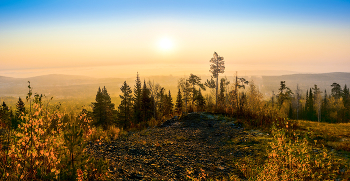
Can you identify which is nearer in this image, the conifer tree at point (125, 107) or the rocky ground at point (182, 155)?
the rocky ground at point (182, 155)

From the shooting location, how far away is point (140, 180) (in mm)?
5871

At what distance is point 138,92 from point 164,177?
107 ft

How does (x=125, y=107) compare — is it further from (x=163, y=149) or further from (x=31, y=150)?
(x=31, y=150)

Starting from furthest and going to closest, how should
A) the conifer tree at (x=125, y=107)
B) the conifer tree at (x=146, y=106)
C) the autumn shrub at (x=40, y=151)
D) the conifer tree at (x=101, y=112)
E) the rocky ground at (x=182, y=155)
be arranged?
the conifer tree at (x=125, y=107) < the conifer tree at (x=146, y=106) < the conifer tree at (x=101, y=112) < the rocky ground at (x=182, y=155) < the autumn shrub at (x=40, y=151)

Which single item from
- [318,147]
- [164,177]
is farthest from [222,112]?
[164,177]

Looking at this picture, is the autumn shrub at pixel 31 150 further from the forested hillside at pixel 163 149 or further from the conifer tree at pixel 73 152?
the conifer tree at pixel 73 152

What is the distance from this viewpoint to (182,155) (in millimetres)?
8859

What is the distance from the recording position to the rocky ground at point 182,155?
21.4 ft

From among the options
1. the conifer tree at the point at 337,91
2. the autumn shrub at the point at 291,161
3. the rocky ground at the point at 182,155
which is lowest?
the conifer tree at the point at 337,91

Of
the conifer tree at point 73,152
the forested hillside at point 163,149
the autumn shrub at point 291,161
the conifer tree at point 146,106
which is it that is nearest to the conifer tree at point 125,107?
the conifer tree at point 146,106

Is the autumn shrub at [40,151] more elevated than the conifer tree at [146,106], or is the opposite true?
the autumn shrub at [40,151]

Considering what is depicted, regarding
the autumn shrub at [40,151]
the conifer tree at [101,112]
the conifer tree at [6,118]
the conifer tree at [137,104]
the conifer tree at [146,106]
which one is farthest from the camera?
the conifer tree at [137,104]

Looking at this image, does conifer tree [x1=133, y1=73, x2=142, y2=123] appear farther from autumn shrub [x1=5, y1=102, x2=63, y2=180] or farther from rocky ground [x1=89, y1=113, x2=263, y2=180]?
autumn shrub [x1=5, y1=102, x2=63, y2=180]

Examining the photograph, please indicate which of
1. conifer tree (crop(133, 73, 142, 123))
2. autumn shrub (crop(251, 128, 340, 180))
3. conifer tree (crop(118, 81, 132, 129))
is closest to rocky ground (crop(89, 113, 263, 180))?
autumn shrub (crop(251, 128, 340, 180))
